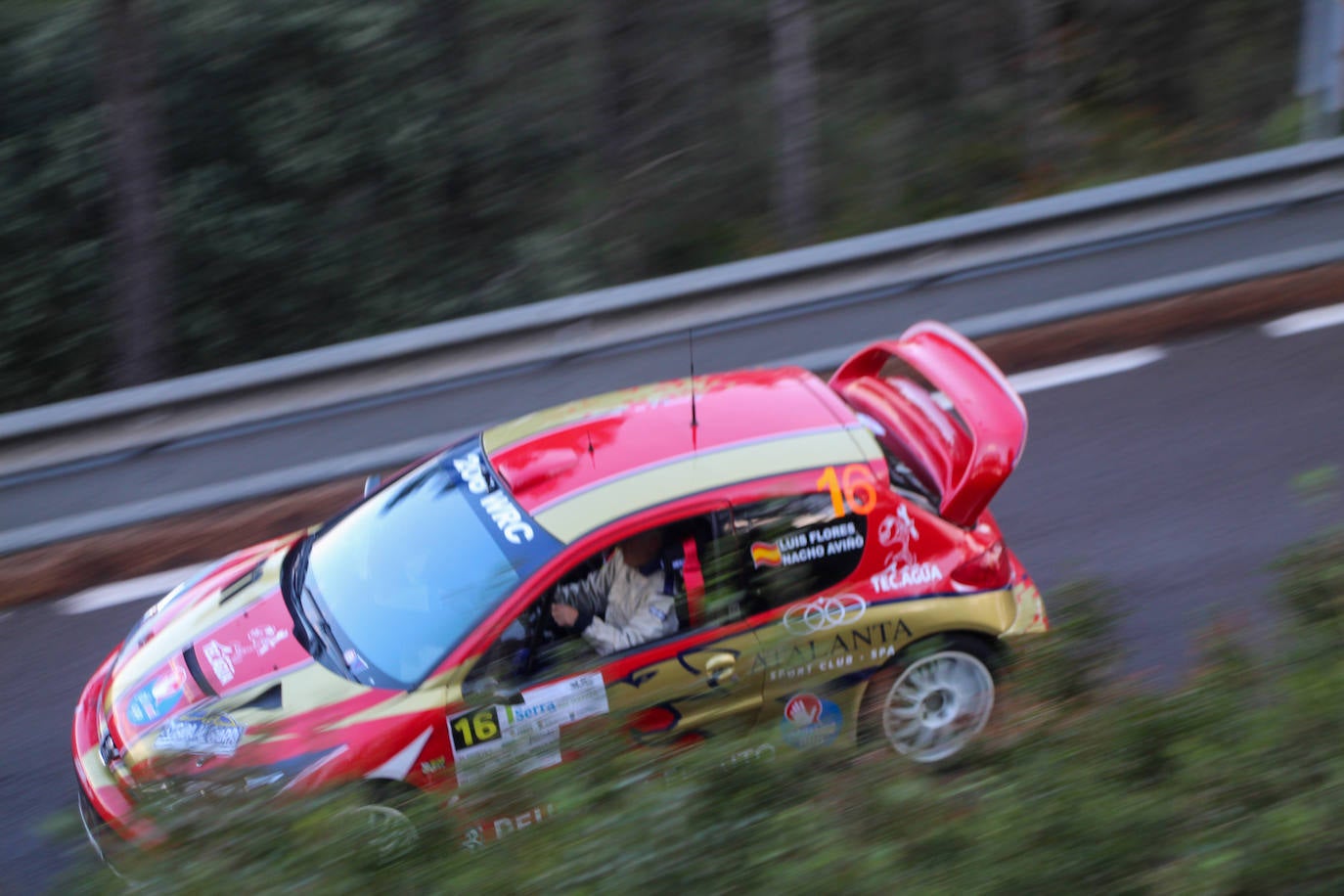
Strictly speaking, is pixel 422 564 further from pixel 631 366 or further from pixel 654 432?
pixel 631 366

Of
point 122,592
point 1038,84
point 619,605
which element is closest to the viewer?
point 619,605

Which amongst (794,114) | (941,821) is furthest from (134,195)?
(941,821)

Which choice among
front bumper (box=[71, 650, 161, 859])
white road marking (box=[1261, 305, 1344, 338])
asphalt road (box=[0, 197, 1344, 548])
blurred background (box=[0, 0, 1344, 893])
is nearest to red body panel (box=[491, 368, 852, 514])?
blurred background (box=[0, 0, 1344, 893])

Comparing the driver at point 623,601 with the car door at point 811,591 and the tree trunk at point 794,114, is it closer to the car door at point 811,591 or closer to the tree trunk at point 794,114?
the car door at point 811,591

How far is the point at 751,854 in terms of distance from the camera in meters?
2.89

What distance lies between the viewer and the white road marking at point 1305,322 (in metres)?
8.74

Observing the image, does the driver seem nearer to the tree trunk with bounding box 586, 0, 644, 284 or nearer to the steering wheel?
the steering wheel

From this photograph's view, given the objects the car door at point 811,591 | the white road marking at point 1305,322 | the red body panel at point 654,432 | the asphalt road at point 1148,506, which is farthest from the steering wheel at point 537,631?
the white road marking at point 1305,322

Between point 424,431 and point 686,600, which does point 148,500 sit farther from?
point 686,600

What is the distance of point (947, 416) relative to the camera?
5707mm

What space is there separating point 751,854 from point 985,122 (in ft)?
47.4

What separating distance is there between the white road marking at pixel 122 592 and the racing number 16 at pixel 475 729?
3.11m

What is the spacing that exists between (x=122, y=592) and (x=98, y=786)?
2.67 meters

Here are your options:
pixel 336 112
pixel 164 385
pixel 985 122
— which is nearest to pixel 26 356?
pixel 336 112
